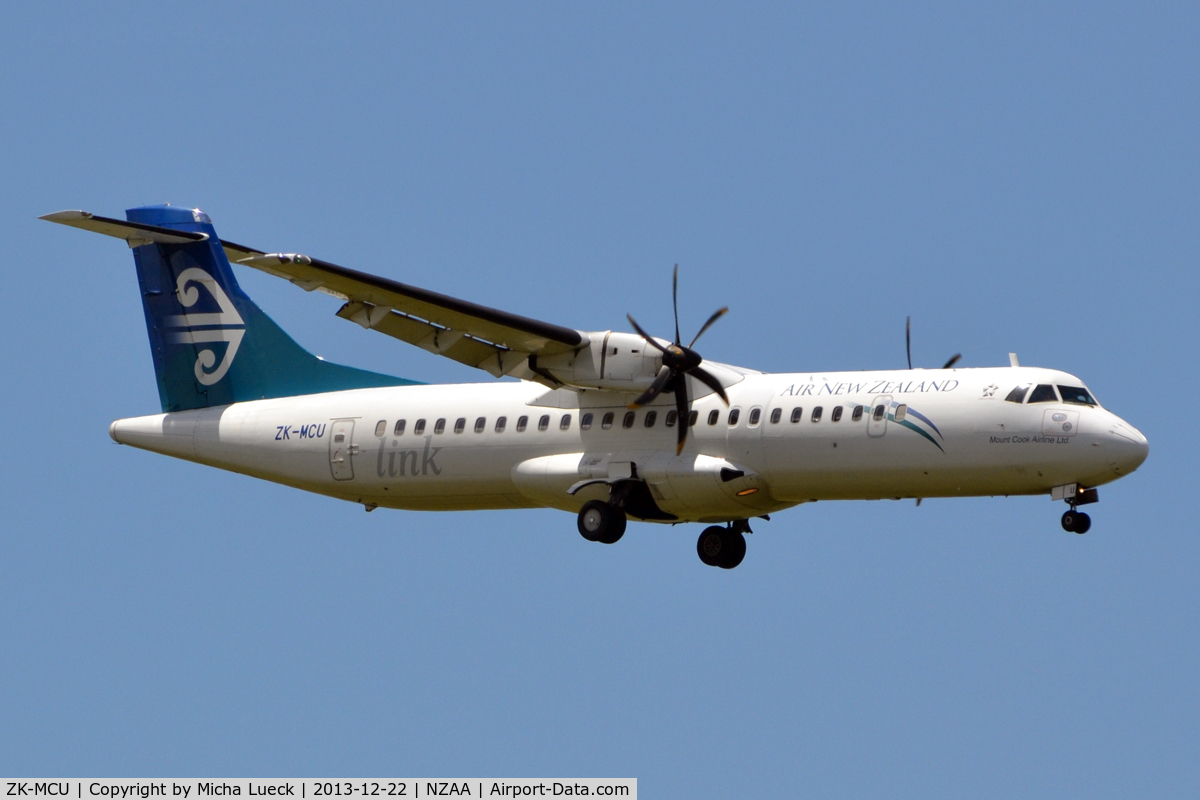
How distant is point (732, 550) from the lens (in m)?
27.3

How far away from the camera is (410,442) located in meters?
27.3

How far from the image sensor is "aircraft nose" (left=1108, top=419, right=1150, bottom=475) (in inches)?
910

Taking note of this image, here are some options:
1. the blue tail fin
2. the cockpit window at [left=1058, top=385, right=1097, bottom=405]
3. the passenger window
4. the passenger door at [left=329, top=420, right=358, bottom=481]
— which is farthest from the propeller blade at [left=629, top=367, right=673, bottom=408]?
the blue tail fin

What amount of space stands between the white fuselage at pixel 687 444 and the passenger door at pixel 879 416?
0.09 ft

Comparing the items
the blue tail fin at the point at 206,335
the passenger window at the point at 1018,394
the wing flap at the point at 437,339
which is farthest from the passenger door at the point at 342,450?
the passenger window at the point at 1018,394

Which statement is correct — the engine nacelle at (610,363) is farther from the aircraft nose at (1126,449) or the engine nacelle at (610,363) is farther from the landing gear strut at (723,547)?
the aircraft nose at (1126,449)

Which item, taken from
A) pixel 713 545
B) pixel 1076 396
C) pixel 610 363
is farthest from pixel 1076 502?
pixel 610 363

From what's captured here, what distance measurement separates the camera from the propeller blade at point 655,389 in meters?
25.0

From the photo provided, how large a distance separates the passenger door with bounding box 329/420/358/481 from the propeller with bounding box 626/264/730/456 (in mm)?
5211

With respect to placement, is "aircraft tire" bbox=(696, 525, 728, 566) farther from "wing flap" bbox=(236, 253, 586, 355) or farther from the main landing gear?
"wing flap" bbox=(236, 253, 586, 355)

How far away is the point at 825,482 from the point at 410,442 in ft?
22.5

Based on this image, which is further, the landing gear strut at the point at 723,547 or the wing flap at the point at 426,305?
the landing gear strut at the point at 723,547

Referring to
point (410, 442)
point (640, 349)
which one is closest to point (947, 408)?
point (640, 349)

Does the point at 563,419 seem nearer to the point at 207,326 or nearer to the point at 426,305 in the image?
the point at 426,305
